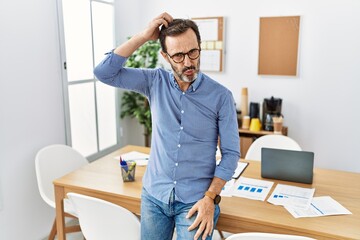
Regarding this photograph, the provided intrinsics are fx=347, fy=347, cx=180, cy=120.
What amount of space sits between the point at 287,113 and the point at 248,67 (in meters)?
0.62

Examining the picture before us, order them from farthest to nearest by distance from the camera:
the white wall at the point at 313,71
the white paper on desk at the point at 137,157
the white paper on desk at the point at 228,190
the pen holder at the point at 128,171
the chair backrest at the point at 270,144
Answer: the white wall at the point at 313,71 < the chair backrest at the point at 270,144 < the white paper on desk at the point at 137,157 < the pen holder at the point at 128,171 < the white paper on desk at the point at 228,190

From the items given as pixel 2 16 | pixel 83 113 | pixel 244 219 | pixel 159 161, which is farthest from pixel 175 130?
pixel 83 113

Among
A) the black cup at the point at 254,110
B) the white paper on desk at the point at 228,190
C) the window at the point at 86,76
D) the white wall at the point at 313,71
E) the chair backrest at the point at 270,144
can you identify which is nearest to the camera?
the white paper on desk at the point at 228,190

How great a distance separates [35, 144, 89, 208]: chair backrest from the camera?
238cm

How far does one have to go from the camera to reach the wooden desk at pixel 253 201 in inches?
57.6

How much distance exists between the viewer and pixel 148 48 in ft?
12.0

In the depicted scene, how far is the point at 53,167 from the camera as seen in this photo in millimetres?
2533

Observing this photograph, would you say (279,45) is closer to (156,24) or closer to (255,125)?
(255,125)

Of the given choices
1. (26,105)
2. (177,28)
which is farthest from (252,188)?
(26,105)

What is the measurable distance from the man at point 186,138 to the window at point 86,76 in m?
1.53

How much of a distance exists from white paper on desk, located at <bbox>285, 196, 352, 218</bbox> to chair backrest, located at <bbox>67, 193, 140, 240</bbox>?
73cm

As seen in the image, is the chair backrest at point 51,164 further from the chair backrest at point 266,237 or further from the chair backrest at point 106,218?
the chair backrest at point 266,237

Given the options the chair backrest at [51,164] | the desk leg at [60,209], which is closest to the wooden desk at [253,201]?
the desk leg at [60,209]

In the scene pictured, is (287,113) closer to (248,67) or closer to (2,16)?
(248,67)
